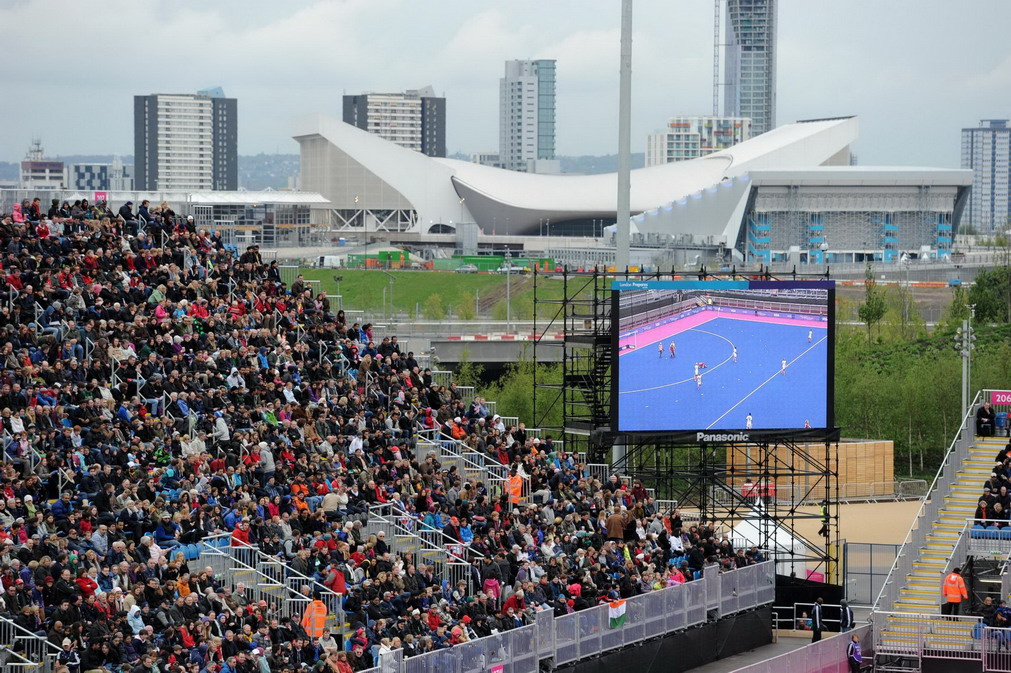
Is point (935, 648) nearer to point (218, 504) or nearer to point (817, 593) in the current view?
point (817, 593)

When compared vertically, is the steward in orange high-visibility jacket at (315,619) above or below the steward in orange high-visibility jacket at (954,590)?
above

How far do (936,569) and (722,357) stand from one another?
609 centimetres

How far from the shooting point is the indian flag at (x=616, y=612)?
1066 inches

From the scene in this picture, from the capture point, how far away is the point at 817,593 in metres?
33.1

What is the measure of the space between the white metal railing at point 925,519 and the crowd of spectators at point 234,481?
2.57 m

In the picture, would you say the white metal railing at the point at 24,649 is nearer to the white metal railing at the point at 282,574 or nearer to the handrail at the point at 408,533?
the white metal railing at the point at 282,574

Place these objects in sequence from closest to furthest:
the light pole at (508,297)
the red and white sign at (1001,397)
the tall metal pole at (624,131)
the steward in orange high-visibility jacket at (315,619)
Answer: the steward in orange high-visibility jacket at (315,619)
the tall metal pole at (624,131)
the red and white sign at (1001,397)
the light pole at (508,297)

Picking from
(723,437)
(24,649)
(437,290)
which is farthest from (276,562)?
(437,290)

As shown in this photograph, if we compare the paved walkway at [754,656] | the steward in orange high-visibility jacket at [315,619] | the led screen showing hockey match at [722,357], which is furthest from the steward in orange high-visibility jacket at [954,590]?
the steward in orange high-visibility jacket at [315,619]

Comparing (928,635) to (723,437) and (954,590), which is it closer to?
(954,590)

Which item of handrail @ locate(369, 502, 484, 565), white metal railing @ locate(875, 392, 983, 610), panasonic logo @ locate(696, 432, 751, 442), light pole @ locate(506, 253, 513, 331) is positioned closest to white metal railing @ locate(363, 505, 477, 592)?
handrail @ locate(369, 502, 484, 565)

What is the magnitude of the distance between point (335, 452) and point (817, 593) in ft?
33.9

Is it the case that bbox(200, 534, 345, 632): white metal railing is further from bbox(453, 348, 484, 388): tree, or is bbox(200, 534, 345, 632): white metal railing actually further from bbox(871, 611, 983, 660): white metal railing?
bbox(453, 348, 484, 388): tree

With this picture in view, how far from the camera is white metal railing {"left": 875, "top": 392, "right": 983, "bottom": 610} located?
31.9 meters
